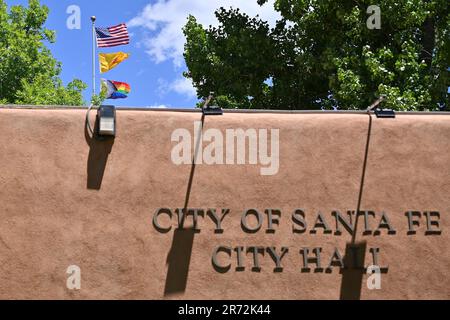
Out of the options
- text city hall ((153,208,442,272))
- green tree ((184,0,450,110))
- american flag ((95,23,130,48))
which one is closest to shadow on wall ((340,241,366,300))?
text city hall ((153,208,442,272))

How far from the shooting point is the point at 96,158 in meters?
7.70

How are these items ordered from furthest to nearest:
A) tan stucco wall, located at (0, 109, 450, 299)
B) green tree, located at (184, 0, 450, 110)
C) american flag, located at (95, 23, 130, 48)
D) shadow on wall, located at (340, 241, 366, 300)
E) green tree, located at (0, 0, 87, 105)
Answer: green tree, located at (0, 0, 87, 105) → american flag, located at (95, 23, 130, 48) → green tree, located at (184, 0, 450, 110) → shadow on wall, located at (340, 241, 366, 300) → tan stucco wall, located at (0, 109, 450, 299)

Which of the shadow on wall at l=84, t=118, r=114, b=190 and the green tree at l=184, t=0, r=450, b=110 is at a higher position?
the green tree at l=184, t=0, r=450, b=110

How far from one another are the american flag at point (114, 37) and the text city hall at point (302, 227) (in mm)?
15227

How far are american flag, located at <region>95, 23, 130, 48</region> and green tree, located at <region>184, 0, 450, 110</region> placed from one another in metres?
3.27

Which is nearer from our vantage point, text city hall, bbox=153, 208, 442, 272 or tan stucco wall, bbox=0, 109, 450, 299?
tan stucco wall, bbox=0, 109, 450, 299

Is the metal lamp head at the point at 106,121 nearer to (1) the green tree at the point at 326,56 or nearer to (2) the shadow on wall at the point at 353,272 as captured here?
(2) the shadow on wall at the point at 353,272

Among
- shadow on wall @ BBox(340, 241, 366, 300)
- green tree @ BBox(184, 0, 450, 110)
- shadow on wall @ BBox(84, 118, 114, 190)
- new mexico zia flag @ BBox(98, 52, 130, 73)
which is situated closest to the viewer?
shadow on wall @ BBox(84, 118, 114, 190)

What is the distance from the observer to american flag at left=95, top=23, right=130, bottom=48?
857 inches

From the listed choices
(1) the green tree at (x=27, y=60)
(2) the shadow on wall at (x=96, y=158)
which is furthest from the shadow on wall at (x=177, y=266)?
(1) the green tree at (x=27, y=60)

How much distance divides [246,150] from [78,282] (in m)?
2.81

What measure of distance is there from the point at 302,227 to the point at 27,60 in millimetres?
21418

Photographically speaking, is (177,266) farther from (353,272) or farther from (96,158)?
(353,272)

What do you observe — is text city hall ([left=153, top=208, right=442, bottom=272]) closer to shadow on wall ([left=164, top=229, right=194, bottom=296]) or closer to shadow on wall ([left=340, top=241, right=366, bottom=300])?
shadow on wall ([left=340, top=241, right=366, bottom=300])
